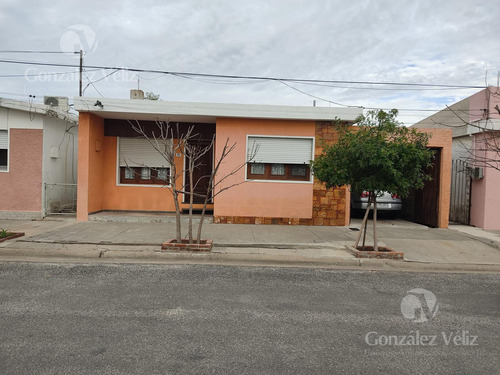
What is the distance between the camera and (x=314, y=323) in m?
Answer: 4.29

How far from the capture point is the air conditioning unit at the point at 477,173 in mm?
10901

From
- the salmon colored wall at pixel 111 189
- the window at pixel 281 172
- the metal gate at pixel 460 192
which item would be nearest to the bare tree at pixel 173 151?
the salmon colored wall at pixel 111 189

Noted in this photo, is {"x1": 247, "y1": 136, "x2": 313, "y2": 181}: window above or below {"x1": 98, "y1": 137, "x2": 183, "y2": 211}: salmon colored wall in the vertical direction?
above

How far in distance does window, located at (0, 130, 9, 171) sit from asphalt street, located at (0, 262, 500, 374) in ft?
→ 18.6

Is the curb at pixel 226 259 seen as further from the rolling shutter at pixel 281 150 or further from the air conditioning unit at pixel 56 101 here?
the air conditioning unit at pixel 56 101

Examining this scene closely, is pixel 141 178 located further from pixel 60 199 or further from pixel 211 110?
pixel 211 110

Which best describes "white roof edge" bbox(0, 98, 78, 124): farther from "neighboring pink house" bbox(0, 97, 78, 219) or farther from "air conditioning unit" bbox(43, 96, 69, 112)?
"air conditioning unit" bbox(43, 96, 69, 112)

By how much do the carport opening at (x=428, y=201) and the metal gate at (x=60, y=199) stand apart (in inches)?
430

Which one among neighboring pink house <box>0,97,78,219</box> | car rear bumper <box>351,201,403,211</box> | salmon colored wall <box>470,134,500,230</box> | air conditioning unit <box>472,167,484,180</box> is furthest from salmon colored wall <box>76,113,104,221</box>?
air conditioning unit <box>472,167,484,180</box>

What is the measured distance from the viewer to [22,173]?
35.4ft

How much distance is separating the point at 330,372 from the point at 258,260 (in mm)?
4122

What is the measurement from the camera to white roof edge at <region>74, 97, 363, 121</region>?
10328mm

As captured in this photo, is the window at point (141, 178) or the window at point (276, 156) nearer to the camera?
the window at point (276, 156)

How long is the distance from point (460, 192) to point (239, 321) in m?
10.7
